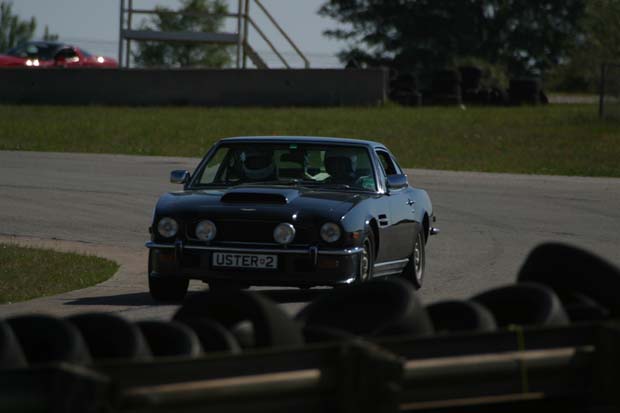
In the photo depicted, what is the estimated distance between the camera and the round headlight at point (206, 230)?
10.5 m

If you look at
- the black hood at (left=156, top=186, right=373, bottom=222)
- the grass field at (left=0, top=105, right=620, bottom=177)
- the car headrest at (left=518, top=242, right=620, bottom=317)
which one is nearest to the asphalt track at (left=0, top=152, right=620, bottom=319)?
the black hood at (left=156, top=186, right=373, bottom=222)

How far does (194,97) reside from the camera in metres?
39.5

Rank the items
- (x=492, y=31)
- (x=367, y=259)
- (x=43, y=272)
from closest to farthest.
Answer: (x=367, y=259) → (x=43, y=272) → (x=492, y=31)

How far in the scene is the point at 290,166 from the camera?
11.7 meters

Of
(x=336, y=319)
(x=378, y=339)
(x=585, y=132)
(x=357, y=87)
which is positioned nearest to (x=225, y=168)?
(x=336, y=319)

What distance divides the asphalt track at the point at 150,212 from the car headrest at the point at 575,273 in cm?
484

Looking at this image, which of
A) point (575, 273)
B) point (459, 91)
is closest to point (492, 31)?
point (459, 91)

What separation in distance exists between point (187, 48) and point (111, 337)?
110 m

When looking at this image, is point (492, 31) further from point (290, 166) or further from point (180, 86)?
point (290, 166)

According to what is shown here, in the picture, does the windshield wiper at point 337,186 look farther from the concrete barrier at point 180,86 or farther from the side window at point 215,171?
the concrete barrier at point 180,86

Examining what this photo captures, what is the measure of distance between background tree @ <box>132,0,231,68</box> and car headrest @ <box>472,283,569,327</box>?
339 feet

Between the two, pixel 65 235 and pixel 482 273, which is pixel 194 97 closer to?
pixel 65 235

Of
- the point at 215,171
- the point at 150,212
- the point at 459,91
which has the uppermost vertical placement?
the point at 459,91

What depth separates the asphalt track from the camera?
11.8 metres
